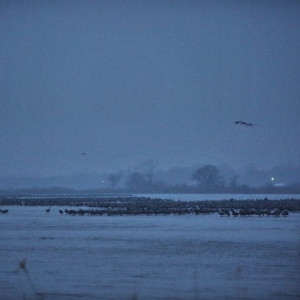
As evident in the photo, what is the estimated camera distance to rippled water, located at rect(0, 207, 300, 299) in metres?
18.6

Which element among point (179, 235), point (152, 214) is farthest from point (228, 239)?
point (152, 214)

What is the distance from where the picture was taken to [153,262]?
24422 mm

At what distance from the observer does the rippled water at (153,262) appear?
61.1 feet

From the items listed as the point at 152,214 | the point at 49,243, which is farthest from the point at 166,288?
the point at 152,214

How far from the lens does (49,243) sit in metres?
31.5

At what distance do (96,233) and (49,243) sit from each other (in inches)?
229

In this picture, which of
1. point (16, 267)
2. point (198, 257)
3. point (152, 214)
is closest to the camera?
point (16, 267)

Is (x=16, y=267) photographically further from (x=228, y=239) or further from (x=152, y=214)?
(x=152, y=214)

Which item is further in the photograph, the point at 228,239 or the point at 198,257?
the point at 228,239

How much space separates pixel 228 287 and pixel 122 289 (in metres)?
3.44

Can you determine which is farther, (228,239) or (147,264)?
(228,239)

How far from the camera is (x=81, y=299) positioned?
56.7 ft

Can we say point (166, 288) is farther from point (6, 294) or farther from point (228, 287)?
point (6, 294)

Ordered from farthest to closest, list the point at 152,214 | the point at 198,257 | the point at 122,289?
the point at 152,214
the point at 198,257
the point at 122,289
